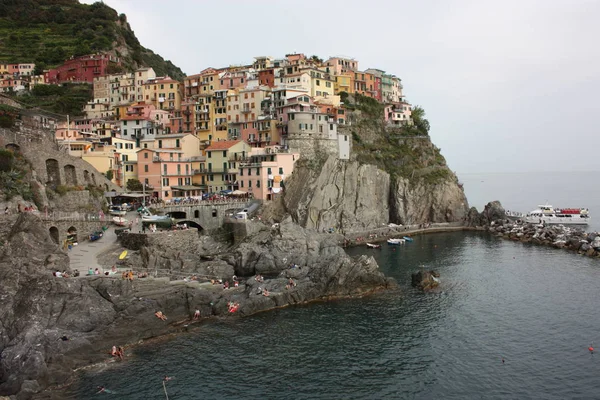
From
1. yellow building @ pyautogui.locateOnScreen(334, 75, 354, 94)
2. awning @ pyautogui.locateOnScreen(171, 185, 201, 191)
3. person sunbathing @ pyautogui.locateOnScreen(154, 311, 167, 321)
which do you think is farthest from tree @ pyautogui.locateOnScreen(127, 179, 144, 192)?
yellow building @ pyautogui.locateOnScreen(334, 75, 354, 94)

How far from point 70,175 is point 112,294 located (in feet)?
77.7

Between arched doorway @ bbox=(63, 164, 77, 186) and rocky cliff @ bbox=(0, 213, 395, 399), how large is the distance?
1330cm

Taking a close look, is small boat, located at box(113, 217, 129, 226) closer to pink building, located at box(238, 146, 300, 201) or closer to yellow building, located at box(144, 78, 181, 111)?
pink building, located at box(238, 146, 300, 201)

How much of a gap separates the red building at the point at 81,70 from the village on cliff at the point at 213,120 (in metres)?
0.21

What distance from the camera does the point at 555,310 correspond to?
41.9m

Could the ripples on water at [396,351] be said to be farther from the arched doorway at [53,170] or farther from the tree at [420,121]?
the tree at [420,121]

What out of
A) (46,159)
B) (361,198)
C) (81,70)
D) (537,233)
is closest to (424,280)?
(361,198)

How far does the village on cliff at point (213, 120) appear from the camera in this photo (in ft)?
231

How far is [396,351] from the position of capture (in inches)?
1337

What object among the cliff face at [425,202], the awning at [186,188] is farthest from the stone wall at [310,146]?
the awning at [186,188]

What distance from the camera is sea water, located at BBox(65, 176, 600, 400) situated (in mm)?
28750

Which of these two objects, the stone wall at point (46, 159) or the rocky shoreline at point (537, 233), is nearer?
the stone wall at point (46, 159)

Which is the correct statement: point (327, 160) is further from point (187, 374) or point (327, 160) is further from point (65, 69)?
point (65, 69)

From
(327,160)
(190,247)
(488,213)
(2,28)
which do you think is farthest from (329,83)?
(2,28)
